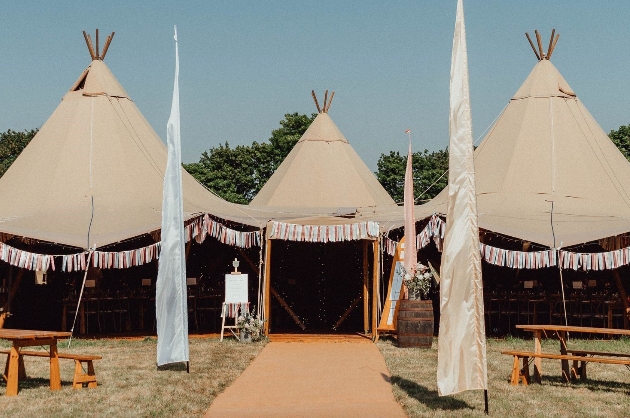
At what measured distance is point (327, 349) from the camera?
13953 millimetres

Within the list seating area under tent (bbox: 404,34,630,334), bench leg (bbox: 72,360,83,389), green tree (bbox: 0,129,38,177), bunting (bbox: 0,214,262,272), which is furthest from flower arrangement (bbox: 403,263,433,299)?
green tree (bbox: 0,129,38,177)

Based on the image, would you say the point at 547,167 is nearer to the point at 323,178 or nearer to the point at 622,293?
the point at 622,293

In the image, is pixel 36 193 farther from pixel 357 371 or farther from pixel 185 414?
pixel 185 414

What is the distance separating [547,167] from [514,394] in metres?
10.4

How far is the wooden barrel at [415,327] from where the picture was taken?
1373 centimetres

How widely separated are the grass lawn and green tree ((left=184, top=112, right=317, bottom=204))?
3170 centimetres

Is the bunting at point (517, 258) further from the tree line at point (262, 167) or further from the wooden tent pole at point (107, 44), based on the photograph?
the tree line at point (262, 167)

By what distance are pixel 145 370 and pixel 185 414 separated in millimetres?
3123

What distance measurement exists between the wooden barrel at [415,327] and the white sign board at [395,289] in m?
1.48

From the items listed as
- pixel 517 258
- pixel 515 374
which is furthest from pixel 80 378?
pixel 517 258

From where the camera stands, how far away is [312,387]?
966 centimetres

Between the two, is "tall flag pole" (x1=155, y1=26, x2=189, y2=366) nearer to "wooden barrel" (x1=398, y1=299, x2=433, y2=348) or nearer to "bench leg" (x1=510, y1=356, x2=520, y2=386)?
"bench leg" (x1=510, y1=356, x2=520, y2=386)

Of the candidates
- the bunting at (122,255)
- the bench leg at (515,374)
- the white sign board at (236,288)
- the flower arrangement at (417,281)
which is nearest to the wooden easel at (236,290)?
the white sign board at (236,288)

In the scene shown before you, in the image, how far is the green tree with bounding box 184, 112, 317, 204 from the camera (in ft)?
143
